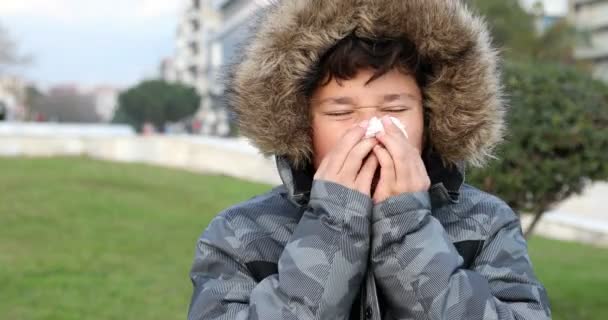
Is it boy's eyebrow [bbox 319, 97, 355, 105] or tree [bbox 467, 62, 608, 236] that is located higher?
boy's eyebrow [bbox 319, 97, 355, 105]

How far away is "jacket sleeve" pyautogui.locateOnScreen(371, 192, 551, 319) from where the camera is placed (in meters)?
1.68

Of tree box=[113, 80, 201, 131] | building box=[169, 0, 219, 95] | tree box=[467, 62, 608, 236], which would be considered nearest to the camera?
tree box=[467, 62, 608, 236]

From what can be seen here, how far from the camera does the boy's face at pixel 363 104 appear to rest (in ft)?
6.12

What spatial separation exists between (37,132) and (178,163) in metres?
4.22

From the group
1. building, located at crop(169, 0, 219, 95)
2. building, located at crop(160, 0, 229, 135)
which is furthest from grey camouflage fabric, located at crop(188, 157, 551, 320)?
building, located at crop(169, 0, 219, 95)

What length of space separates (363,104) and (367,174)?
0.19 m

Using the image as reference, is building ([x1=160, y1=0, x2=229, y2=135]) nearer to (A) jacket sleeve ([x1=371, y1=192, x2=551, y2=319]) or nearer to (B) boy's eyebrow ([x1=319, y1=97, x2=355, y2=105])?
(B) boy's eyebrow ([x1=319, y1=97, x2=355, y2=105])

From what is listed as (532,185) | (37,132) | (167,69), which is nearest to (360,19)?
(532,185)

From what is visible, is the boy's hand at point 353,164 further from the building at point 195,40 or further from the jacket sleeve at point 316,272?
the building at point 195,40

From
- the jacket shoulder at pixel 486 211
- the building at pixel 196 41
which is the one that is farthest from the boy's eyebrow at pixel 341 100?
the building at pixel 196 41

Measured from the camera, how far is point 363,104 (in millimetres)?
1866

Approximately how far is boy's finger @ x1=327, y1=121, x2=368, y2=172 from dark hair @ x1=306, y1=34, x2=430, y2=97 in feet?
0.50

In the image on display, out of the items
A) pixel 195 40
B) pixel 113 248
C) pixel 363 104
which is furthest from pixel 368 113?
pixel 195 40

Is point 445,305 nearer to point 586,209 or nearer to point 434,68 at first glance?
point 434,68
